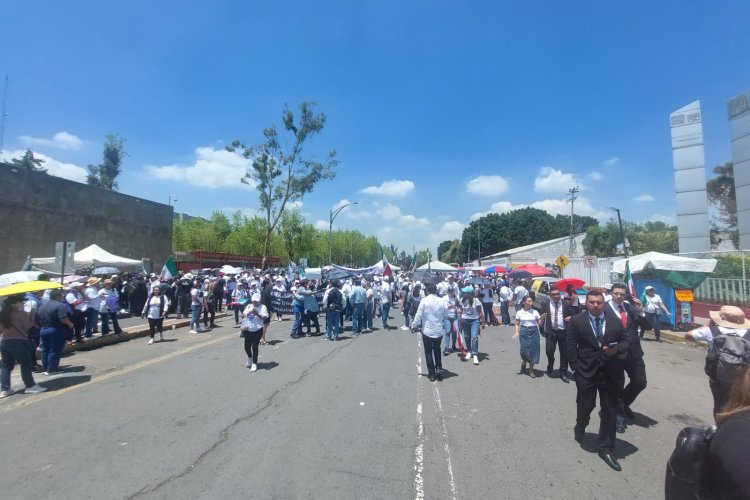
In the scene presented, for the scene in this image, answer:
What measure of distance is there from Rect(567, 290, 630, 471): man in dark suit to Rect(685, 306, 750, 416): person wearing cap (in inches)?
30.4

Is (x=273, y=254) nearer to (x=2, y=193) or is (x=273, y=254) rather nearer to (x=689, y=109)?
(x=2, y=193)

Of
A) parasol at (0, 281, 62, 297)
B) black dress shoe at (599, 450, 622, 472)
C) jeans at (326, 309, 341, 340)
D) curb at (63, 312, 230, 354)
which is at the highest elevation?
parasol at (0, 281, 62, 297)

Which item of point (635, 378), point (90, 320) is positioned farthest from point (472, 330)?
point (90, 320)

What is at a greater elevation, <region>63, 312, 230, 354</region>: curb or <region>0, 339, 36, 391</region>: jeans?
<region>0, 339, 36, 391</region>: jeans

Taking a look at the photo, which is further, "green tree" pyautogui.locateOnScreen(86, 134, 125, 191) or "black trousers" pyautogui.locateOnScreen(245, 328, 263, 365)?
"green tree" pyautogui.locateOnScreen(86, 134, 125, 191)

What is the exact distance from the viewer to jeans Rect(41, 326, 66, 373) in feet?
26.2

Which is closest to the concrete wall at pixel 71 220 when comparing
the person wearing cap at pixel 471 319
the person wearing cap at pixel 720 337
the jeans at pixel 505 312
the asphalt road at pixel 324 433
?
the asphalt road at pixel 324 433

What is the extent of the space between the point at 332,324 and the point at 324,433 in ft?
23.8

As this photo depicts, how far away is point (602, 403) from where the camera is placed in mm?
4391

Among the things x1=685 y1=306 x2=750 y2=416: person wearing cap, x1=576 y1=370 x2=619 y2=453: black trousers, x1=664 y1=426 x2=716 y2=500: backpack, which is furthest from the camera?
x1=576 y1=370 x2=619 y2=453: black trousers

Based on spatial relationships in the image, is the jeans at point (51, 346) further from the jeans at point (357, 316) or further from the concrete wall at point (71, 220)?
the concrete wall at point (71, 220)

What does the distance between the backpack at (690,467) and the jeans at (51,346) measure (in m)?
10.3

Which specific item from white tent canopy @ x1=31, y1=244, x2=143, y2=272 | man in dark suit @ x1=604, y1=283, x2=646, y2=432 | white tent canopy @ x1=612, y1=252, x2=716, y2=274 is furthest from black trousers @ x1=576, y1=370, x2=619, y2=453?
white tent canopy @ x1=31, y1=244, x2=143, y2=272

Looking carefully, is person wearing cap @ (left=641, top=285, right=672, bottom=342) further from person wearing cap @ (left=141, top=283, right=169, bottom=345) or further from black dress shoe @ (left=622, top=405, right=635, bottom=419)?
person wearing cap @ (left=141, top=283, right=169, bottom=345)
